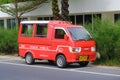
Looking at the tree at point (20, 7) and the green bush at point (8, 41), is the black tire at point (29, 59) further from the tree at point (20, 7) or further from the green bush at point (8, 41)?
the tree at point (20, 7)

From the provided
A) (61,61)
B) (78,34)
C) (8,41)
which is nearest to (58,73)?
(61,61)

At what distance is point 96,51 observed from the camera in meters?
18.7

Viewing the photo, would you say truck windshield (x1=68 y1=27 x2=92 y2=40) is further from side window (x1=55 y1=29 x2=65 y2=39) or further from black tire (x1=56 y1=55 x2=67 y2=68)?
black tire (x1=56 y1=55 x2=67 y2=68)

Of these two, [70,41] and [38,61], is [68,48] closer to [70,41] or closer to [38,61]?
[70,41]

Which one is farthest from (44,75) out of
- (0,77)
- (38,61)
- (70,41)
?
(38,61)

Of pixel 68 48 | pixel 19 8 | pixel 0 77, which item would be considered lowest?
pixel 0 77

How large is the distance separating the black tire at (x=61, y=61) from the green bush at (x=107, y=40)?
216 centimetres

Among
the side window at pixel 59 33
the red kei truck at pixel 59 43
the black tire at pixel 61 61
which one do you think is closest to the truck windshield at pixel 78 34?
the red kei truck at pixel 59 43

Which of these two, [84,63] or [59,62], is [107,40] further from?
[59,62]

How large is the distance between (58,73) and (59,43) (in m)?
2.40

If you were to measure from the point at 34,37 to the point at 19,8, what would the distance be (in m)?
15.1

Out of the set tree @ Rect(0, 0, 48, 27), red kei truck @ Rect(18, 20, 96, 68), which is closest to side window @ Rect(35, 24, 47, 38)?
red kei truck @ Rect(18, 20, 96, 68)

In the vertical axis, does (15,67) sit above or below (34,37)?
below

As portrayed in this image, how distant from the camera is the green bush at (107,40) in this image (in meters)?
18.2
